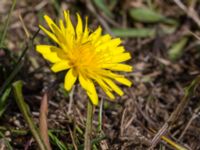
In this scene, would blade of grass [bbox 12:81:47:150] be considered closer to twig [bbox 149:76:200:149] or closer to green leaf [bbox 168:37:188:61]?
twig [bbox 149:76:200:149]

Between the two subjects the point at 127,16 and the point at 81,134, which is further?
the point at 127,16

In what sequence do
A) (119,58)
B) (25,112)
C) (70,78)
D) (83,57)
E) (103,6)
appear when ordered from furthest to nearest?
1. (103,6)
2. (119,58)
3. (83,57)
4. (70,78)
5. (25,112)

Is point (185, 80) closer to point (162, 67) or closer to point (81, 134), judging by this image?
point (162, 67)

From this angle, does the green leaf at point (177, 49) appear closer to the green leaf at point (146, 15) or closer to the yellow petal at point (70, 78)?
the green leaf at point (146, 15)

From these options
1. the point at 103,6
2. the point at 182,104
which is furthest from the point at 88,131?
the point at 103,6

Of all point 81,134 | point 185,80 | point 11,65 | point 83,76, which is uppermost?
point 11,65

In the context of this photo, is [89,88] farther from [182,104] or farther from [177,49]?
[177,49]

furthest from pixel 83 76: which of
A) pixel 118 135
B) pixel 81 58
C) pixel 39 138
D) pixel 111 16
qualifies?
pixel 111 16

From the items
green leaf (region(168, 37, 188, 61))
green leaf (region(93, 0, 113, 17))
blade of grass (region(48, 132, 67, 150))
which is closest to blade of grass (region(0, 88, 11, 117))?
blade of grass (region(48, 132, 67, 150))
